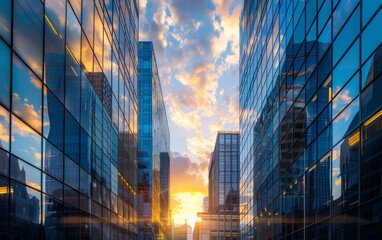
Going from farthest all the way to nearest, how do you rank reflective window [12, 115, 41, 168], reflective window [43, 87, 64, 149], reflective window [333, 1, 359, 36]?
reflective window [333, 1, 359, 36] → reflective window [43, 87, 64, 149] → reflective window [12, 115, 41, 168]

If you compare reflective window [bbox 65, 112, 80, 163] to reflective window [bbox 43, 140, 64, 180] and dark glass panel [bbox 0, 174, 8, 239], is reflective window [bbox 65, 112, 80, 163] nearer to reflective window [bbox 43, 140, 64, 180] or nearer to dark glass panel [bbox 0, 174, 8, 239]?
reflective window [bbox 43, 140, 64, 180]

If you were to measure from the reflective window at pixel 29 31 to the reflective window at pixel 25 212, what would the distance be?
150 inches

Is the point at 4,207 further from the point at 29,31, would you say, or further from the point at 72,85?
the point at 72,85

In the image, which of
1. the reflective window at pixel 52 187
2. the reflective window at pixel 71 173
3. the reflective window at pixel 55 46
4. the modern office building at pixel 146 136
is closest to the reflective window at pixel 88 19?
the reflective window at pixel 55 46

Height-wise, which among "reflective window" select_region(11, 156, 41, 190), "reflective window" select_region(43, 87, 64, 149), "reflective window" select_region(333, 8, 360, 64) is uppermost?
"reflective window" select_region(333, 8, 360, 64)

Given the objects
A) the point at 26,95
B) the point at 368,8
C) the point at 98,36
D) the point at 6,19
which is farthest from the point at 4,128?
the point at 98,36

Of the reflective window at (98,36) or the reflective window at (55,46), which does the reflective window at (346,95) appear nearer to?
the reflective window at (55,46)

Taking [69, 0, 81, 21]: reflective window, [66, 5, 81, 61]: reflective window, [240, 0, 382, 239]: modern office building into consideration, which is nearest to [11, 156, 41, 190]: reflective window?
[66, 5, 81, 61]: reflective window

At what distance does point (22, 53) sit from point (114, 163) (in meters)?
16.6

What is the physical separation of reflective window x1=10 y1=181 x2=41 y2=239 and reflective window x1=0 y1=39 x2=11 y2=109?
239 centimetres

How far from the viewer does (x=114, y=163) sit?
28.6 m

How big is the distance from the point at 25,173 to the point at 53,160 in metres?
2.79

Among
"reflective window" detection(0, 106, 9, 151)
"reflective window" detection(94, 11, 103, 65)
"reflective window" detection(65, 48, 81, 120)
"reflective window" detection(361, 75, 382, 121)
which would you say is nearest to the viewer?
"reflective window" detection(0, 106, 9, 151)

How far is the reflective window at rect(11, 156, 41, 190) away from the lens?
12.3 metres
